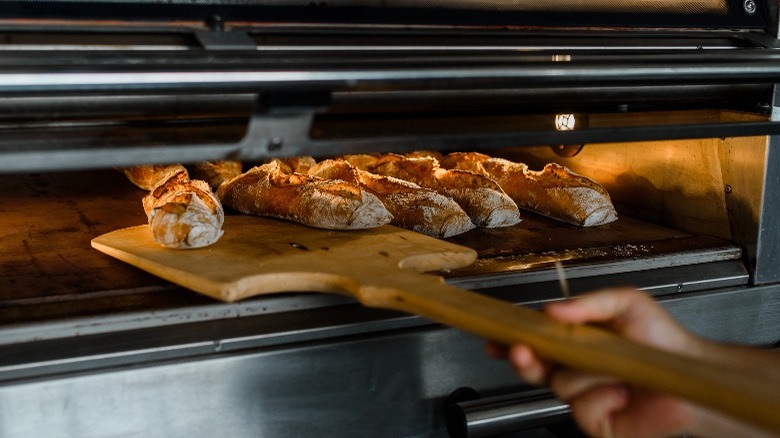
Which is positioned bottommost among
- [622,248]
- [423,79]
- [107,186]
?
[107,186]

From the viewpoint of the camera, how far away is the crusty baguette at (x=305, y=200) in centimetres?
206

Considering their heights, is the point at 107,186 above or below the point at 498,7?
below

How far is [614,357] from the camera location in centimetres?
98

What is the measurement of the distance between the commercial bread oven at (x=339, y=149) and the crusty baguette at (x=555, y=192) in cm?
14

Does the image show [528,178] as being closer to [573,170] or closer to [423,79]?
[573,170]

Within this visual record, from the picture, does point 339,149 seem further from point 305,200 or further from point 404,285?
point 305,200

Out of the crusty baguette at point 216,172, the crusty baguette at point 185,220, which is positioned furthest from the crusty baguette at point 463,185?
the crusty baguette at point 185,220

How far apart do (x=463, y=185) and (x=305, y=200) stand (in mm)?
540

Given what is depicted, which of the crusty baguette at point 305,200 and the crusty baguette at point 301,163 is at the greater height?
the crusty baguette at point 305,200

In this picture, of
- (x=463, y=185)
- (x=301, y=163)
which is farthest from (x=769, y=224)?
(x=301, y=163)

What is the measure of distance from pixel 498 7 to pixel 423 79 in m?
0.47

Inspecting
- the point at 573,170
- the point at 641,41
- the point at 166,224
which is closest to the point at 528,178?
the point at 573,170

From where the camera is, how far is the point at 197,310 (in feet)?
5.35

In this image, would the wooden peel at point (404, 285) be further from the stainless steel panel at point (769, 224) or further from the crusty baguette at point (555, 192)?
the stainless steel panel at point (769, 224)
